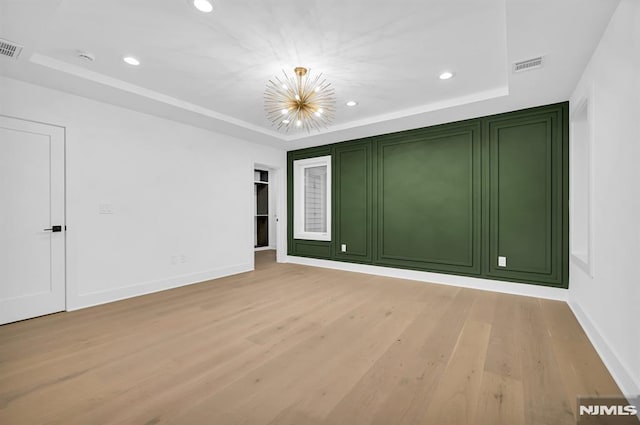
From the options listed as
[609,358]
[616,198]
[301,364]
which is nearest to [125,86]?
[301,364]

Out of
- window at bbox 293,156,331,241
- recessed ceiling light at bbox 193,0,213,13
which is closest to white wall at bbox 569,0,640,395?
recessed ceiling light at bbox 193,0,213,13

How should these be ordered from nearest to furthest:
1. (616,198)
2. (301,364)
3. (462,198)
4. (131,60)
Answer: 1. (616,198)
2. (301,364)
3. (131,60)
4. (462,198)

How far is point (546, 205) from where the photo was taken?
371 centimetres

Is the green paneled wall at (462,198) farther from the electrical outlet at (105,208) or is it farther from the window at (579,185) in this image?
the electrical outlet at (105,208)

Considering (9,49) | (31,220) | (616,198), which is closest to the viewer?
(616,198)

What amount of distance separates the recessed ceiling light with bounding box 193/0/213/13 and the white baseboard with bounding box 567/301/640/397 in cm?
369

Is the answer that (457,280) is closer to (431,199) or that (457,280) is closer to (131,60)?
(431,199)

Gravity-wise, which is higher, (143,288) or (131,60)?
(131,60)

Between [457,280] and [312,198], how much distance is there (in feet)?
10.7

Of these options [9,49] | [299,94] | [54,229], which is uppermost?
[9,49]

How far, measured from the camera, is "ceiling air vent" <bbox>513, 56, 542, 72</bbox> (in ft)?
8.55

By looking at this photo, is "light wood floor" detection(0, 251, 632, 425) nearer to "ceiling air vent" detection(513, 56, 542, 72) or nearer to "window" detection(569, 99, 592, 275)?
"window" detection(569, 99, 592, 275)

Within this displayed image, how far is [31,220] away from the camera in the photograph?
306 centimetres

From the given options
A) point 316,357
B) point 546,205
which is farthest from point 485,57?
point 316,357
